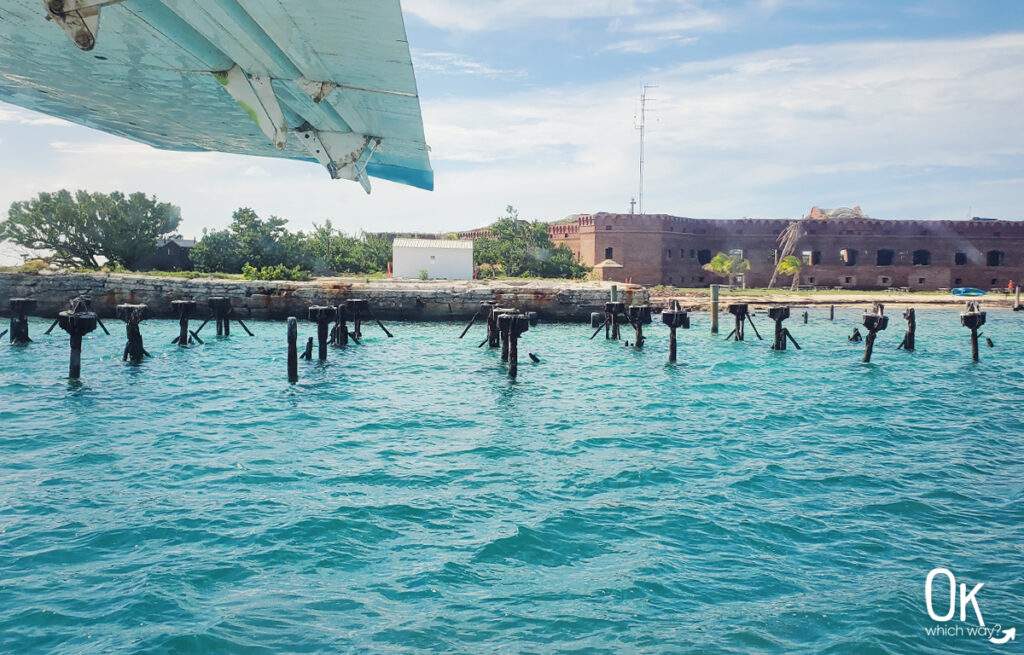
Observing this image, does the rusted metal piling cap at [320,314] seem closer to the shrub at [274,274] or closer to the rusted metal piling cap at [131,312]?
the rusted metal piling cap at [131,312]

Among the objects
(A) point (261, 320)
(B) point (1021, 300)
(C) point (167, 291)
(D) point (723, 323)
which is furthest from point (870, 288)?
(C) point (167, 291)

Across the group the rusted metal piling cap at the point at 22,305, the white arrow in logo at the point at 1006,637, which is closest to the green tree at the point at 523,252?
the rusted metal piling cap at the point at 22,305

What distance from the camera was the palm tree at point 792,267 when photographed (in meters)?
48.3

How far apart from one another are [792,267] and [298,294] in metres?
34.4

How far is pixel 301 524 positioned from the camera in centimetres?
728

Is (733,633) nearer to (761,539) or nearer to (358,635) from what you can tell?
(761,539)

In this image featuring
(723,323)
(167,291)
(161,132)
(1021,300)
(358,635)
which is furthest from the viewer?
(1021,300)

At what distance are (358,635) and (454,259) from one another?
32.3 metres

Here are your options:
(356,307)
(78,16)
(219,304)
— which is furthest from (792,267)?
(78,16)

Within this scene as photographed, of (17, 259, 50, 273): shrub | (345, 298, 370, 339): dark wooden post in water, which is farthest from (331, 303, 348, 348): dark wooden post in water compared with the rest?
(17, 259, 50, 273): shrub

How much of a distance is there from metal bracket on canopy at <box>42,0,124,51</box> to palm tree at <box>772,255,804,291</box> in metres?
50.1

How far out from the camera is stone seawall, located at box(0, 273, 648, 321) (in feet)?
98.7

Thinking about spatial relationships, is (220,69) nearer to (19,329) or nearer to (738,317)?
(19,329)

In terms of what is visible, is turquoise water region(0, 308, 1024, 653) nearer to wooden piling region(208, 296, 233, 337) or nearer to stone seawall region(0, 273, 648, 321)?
wooden piling region(208, 296, 233, 337)
